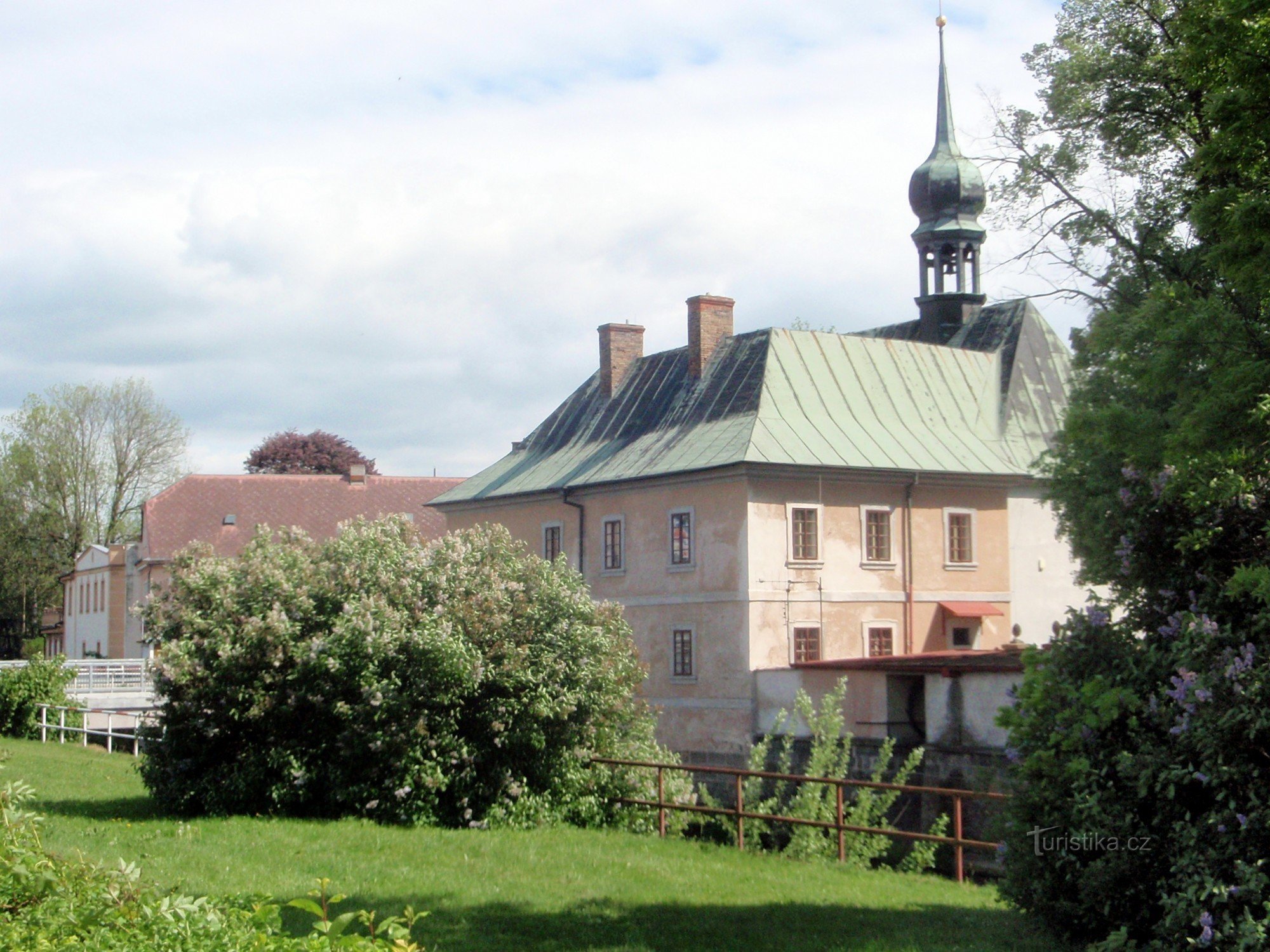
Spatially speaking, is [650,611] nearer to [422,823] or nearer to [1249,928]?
[422,823]

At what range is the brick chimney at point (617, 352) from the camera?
43.9 m

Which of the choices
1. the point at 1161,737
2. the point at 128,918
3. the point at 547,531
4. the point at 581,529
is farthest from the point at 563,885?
the point at 547,531

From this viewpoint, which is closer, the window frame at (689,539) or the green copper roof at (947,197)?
the window frame at (689,539)

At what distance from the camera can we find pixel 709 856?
14336mm

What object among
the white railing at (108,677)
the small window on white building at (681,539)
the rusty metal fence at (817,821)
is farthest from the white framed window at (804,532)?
the white railing at (108,677)

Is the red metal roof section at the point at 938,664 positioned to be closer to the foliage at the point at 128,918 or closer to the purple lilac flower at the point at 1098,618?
the purple lilac flower at the point at 1098,618

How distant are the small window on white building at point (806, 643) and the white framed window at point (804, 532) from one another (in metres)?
1.59

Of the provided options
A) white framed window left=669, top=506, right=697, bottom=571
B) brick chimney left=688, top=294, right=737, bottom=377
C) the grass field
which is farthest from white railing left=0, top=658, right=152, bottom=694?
the grass field

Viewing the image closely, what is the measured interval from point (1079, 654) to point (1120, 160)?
1367cm

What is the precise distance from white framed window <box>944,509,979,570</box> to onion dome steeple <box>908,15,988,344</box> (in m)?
9.27

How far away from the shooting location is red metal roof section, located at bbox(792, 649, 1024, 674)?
81.6 ft

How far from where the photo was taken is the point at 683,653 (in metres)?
35.6

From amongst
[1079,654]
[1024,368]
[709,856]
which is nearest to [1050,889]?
[1079,654]

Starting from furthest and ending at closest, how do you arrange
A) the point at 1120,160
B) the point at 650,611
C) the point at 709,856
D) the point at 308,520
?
the point at 308,520
the point at 650,611
the point at 1120,160
the point at 709,856
